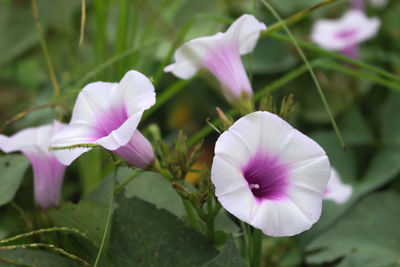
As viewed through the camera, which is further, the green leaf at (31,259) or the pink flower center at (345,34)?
the pink flower center at (345,34)

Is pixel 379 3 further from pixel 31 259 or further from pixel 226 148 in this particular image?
pixel 31 259

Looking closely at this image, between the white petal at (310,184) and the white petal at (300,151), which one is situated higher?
the white petal at (300,151)

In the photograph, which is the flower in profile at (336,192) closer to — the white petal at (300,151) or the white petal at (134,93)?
the white petal at (300,151)

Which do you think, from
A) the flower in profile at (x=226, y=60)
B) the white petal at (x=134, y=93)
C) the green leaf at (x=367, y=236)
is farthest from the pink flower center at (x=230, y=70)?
the green leaf at (x=367, y=236)

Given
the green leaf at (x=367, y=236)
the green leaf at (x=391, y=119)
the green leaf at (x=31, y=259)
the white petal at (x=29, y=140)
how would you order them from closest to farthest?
the green leaf at (x=31, y=259) → the white petal at (x=29, y=140) → the green leaf at (x=367, y=236) → the green leaf at (x=391, y=119)

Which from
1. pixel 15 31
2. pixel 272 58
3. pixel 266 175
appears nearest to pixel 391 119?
pixel 272 58

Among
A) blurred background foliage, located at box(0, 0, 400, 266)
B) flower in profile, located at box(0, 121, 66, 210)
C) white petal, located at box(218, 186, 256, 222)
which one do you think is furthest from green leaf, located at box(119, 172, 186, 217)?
white petal, located at box(218, 186, 256, 222)

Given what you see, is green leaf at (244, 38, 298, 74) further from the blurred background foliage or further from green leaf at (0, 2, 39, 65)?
green leaf at (0, 2, 39, 65)
